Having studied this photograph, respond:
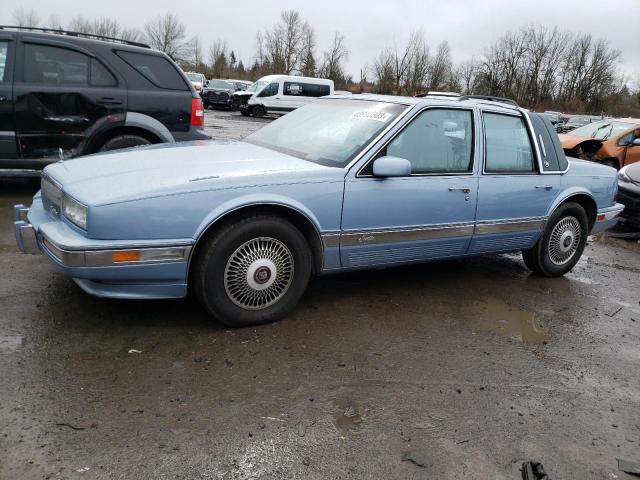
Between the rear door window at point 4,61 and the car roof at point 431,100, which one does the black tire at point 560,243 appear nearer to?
the car roof at point 431,100

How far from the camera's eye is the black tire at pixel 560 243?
5.18m

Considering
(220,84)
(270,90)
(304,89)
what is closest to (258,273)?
(270,90)

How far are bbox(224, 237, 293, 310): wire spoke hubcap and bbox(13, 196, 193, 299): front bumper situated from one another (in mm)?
320

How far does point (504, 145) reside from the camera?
472cm

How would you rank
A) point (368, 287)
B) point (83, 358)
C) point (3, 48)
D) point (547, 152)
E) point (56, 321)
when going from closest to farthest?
point (83, 358)
point (56, 321)
point (368, 287)
point (547, 152)
point (3, 48)

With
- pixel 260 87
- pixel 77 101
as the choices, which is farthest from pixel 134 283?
pixel 260 87

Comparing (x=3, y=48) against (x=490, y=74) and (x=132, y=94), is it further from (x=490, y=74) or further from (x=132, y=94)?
(x=490, y=74)

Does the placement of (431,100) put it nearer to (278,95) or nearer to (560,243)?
(560,243)

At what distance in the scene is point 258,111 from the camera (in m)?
27.3

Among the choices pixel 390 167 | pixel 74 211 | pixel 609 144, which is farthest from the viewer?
A: pixel 609 144

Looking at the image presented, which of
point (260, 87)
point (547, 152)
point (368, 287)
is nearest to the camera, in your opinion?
point (368, 287)

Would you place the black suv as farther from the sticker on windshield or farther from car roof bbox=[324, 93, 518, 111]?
the sticker on windshield

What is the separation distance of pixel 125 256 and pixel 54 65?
4050 mm

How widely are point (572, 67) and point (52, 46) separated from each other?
65.6 meters
